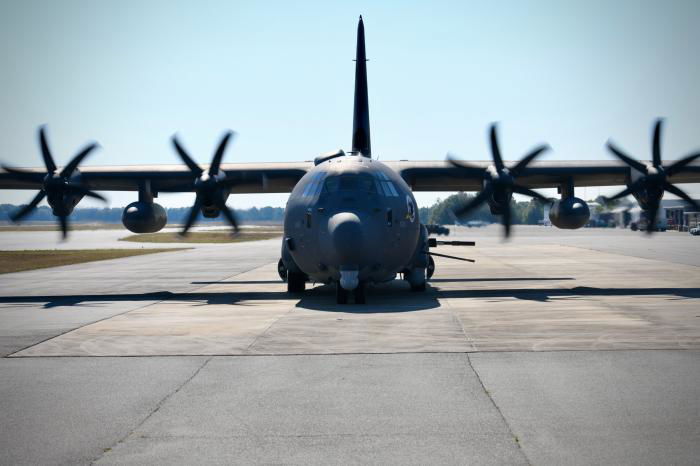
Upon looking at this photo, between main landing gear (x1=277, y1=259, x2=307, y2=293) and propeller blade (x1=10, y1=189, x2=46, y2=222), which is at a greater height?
propeller blade (x1=10, y1=189, x2=46, y2=222)

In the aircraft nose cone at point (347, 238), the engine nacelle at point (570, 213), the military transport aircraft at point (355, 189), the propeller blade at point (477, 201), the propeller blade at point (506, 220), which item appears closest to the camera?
the aircraft nose cone at point (347, 238)

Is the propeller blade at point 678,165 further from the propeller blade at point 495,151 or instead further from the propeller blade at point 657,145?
Result: the propeller blade at point 495,151

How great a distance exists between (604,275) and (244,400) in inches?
895

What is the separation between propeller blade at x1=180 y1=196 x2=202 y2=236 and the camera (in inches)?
846

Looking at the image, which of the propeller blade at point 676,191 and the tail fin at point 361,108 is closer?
the propeller blade at point 676,191

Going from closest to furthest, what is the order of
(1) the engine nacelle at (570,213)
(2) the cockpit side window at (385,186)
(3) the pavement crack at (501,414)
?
(3) the pavement crack at (501,414), (2) the cockpit side window at (385,186), (1) the engine nacelle at (570,213)

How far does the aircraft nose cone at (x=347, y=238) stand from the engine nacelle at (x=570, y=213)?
10.7 metres

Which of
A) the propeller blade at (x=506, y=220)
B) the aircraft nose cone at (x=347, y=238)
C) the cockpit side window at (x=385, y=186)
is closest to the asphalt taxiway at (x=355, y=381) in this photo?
the aircraft nose cone at (x=347, y=238)

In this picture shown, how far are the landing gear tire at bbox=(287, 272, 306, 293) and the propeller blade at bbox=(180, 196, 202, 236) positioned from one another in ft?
12.3

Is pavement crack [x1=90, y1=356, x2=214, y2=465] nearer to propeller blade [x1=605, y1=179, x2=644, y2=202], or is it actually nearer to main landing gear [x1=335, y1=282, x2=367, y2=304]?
main landing gear [x1=335, y1=282, x2=367, y2=304]

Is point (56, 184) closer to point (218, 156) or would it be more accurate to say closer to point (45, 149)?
point (45, 149)

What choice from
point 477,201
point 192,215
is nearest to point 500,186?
point 477,201

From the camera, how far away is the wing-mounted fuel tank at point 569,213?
24.3 metres

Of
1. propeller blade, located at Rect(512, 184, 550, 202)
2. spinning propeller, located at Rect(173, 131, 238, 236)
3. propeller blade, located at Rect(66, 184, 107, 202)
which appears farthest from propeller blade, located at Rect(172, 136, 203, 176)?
propeller blade, located at Rect(512, 184, 550, 202)
